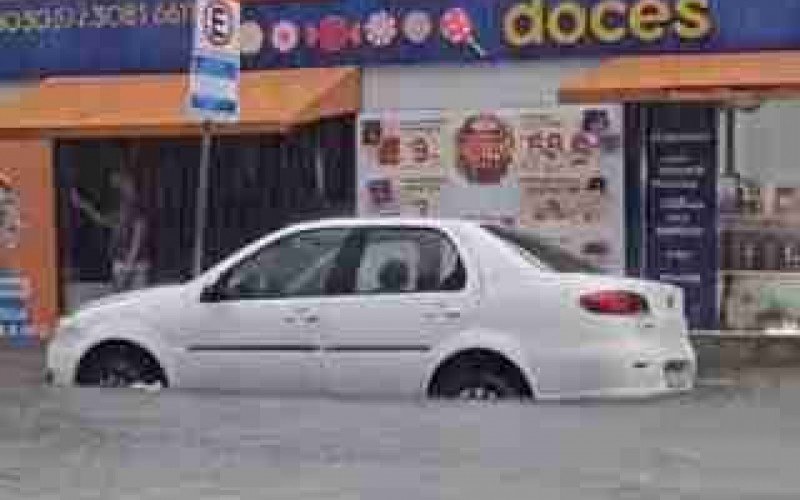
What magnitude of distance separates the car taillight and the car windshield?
43 centimetres

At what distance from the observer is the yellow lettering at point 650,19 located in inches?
712

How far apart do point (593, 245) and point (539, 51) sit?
187cm

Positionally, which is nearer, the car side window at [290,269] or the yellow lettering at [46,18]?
the car side window at [290,269]

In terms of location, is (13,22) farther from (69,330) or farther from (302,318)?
(302,318)

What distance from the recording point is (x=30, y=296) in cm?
2070

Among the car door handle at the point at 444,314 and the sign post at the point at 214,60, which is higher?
the sign post at the point at 214,60

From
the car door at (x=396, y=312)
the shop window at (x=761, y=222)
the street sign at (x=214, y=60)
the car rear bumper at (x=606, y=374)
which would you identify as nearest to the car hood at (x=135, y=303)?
the car door at (x=396, y=312)

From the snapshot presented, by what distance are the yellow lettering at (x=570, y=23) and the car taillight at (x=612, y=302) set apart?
21.4ft

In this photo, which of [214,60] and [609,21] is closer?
[214,60]

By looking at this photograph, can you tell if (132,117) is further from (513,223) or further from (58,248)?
(513,223)

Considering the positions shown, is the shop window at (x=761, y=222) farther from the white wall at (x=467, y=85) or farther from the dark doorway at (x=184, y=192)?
the dark doorway at (x=184, y=192)

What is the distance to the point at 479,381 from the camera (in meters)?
12.3

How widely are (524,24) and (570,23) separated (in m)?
0.47

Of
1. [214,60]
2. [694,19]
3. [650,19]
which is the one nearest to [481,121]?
[650,19]
